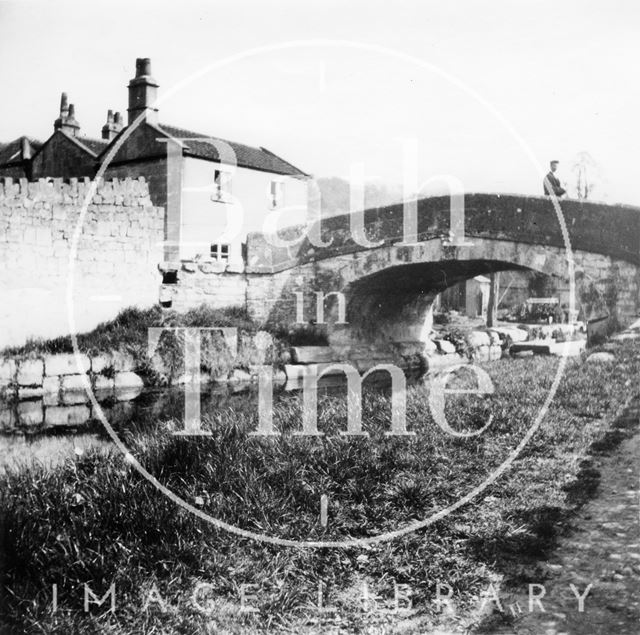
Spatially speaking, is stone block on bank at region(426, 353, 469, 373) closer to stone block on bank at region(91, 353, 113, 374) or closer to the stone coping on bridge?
the stone coping on bridge

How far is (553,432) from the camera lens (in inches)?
166

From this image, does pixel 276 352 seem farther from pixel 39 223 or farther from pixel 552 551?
pixel 552 551

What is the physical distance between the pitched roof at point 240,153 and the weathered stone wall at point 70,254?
4091 mm

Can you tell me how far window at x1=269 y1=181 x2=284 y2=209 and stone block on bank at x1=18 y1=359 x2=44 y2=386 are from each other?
10176 mm

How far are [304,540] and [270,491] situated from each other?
43cm

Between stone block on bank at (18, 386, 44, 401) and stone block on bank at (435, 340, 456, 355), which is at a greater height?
stone block on bank at (435, 340, 456, 355)

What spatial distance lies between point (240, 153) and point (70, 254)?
8.58 m

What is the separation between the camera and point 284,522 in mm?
3047

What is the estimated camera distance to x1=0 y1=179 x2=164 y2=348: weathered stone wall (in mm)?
8984

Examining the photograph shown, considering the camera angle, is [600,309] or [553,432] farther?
[600,309]

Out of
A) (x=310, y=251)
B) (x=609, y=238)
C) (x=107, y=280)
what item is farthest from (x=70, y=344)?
(x=609, y=238)

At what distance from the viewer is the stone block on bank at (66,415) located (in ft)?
23.9

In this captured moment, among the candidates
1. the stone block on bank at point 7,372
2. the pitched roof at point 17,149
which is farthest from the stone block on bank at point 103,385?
the pitched roof at point 17,149

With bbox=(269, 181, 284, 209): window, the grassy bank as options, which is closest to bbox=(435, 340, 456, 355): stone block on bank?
bbox=(269, 181, 284, 209): window
